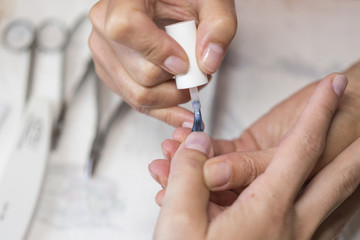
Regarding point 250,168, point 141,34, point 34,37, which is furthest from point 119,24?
point 34,37

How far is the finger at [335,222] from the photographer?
0.53 m

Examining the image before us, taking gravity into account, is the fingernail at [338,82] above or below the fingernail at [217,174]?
above

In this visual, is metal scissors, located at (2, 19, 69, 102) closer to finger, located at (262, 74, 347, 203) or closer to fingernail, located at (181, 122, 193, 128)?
fingernail, located at (181, 122, 193, 128)

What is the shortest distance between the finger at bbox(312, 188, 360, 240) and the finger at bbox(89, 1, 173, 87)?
1.07 feet

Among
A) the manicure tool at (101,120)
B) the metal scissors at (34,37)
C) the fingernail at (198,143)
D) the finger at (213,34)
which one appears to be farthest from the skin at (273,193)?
the metal scissors at (34,37)

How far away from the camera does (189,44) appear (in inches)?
20.1

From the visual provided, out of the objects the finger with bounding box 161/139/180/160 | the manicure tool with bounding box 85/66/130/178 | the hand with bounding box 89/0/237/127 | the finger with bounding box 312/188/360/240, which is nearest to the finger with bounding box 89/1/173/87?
the hand with bounding box 89/0/237/127

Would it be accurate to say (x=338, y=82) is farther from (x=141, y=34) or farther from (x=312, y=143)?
(x=141, y=34)

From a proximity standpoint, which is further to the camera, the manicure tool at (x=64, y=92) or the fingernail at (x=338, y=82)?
the manicure tool at (x=64, y=92)

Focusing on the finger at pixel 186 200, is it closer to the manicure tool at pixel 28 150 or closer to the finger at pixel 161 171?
the finger at pixel 161 171

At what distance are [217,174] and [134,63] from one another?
23 cm

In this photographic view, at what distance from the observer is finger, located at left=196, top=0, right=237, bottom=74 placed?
501 millimetres

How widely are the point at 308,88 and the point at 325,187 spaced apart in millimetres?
277

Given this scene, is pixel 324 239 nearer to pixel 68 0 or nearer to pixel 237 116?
pixel 237 116
